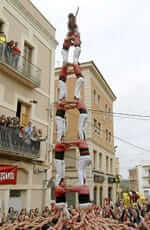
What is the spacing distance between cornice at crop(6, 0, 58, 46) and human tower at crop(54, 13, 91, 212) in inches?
330

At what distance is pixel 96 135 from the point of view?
23.8 metres

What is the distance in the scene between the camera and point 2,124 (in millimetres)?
11742

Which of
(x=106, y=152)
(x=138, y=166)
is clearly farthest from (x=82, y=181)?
(x=138, y=166)

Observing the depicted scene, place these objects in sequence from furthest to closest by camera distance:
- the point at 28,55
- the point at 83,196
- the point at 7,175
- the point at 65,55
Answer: the point at 28,55, the point at 7,175, the point at 65,55, the point at 83,196

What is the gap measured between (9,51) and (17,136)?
4309 mm

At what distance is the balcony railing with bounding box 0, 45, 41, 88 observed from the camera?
12.7 metres

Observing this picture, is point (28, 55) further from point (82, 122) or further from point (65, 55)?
point (82, 122)

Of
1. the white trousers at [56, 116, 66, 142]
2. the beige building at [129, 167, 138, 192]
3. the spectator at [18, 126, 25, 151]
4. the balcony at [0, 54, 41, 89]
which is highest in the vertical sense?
the balcony at [0, 54, 41, 89]

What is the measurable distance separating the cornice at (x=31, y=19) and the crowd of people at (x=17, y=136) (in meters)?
6.51

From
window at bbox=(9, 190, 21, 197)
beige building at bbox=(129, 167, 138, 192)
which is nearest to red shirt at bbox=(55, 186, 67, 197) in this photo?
window at bbox=(9, 190, 21, 197)

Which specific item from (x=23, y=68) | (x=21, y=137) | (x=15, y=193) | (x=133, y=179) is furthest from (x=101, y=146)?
(x=133, y=179)

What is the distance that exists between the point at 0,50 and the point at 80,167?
8.36 meters

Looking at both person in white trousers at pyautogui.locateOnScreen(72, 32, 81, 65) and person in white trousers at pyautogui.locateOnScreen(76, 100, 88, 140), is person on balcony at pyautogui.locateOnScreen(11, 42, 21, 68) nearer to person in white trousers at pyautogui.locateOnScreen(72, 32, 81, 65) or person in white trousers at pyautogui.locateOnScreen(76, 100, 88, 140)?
person in white trousers at pyautogui.locateOnScreen(72, 32, 81, 65)

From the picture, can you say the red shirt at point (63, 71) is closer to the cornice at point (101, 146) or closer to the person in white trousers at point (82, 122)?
the person in white trousers at point (82, 122)
